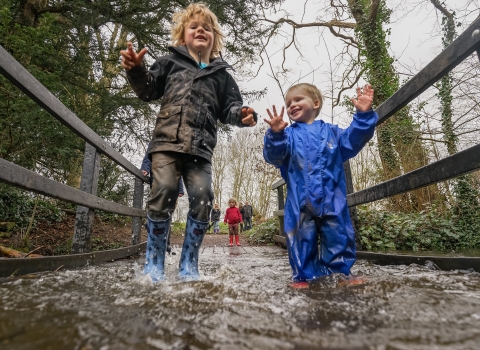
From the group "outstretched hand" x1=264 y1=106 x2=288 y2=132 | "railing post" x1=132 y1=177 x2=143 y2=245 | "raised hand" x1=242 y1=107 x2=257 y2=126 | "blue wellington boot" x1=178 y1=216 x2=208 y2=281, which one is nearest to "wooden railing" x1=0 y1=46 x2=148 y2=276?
"railing post" x1=132 y1=177 x2=143 y2=245

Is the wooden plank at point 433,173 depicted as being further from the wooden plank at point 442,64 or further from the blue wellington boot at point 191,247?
the blue wellington boot at point 191,247

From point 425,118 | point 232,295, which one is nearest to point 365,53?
point 425,118

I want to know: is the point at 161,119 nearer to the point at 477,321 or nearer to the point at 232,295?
the point at 232,295

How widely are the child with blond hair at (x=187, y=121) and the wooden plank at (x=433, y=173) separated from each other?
3.66ft

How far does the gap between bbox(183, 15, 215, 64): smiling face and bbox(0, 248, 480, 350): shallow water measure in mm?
1719

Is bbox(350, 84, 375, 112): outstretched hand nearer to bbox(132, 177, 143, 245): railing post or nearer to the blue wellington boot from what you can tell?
the blue wellington boot

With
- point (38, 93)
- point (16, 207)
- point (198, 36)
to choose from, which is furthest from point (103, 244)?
point (198, 36)

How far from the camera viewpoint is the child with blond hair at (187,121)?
2014mm

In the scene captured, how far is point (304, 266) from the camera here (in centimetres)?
184

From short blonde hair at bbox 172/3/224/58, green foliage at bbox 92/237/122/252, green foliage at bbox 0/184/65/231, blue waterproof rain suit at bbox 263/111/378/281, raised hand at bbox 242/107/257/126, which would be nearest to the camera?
blue waterproof rain suit at bbox 263/111/378/281

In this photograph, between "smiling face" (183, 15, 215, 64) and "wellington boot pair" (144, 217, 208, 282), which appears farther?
"smiling face" (183, 15, 215, 64)

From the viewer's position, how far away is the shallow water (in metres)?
0.74

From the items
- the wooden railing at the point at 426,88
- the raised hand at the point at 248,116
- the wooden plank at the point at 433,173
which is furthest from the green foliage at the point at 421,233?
the raised hand at the point at 248,116

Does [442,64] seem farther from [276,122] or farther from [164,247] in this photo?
[164,247]
